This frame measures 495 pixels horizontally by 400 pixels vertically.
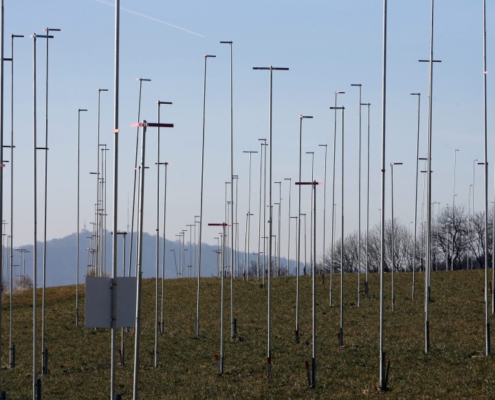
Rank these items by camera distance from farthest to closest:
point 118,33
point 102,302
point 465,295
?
1. point 465,295
2. point 118,33
3. point 102,302

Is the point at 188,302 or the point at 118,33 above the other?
the point at 118,33

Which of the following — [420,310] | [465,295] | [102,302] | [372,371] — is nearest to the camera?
[102,302]

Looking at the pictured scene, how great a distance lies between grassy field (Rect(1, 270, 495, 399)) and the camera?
36.8m

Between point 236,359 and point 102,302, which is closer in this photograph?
point 102,302

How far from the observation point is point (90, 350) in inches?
2229

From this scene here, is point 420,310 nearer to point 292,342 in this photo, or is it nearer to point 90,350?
point 292,342

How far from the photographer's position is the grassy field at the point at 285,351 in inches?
1449

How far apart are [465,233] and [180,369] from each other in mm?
114892

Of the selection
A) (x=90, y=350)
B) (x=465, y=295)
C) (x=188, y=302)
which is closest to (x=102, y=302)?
(x=90, y=350)

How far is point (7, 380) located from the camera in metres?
45.9

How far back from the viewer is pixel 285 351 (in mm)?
49031

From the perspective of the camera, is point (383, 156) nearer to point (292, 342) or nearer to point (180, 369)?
point (180, 369)

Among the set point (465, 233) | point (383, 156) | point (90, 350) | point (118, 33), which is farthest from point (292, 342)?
point (465, 233)

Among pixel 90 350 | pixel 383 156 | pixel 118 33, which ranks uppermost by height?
pixel 118 33
